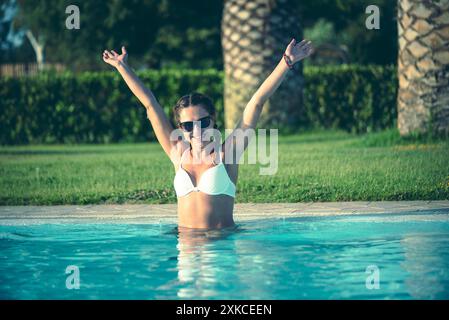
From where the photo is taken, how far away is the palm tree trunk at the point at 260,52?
21234 millimetres

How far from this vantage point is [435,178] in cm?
1224

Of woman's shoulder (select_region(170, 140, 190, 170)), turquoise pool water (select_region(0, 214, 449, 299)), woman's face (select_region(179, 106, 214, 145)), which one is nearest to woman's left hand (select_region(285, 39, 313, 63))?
woman's face (select_region(179, 106, 214, 145))

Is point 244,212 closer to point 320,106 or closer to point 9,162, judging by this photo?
point 9,162

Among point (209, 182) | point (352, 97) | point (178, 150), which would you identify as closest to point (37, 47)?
point (352, 97)

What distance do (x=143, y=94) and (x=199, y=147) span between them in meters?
0.67

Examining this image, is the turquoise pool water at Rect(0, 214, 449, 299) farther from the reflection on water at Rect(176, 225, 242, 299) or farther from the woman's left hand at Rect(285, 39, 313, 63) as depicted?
the woman's left hand at Rect(285, 39, 313, 63)

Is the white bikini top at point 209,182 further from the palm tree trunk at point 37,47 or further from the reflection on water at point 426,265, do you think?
the palm tree trunk at point 37,47

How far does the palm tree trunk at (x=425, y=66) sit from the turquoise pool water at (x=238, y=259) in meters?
7.62

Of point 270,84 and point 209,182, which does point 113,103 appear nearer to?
point 209,182

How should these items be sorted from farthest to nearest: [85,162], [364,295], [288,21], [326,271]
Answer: [288,21] < [85,162] < [326,271] < [364,295]

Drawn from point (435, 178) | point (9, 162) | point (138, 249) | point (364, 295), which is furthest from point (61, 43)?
point (364, 295)

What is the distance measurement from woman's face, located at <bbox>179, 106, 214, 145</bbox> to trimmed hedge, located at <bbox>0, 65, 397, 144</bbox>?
14671mm

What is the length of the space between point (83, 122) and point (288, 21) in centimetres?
548

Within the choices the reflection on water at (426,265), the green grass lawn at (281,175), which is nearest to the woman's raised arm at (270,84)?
the reflection on water at (426,265)
